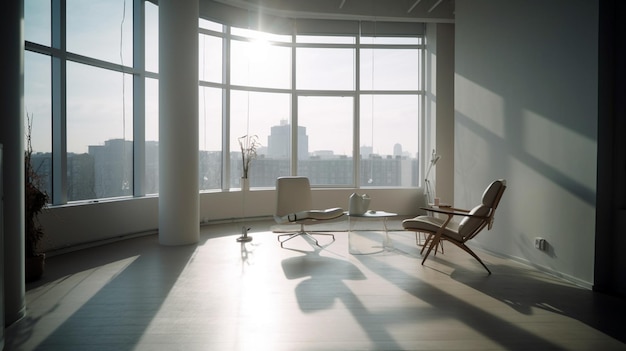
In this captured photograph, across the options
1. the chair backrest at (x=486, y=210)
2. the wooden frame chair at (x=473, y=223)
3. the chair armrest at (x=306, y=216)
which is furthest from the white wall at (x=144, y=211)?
the chair backrest at (x=486, y=210)

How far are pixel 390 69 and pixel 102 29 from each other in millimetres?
5575

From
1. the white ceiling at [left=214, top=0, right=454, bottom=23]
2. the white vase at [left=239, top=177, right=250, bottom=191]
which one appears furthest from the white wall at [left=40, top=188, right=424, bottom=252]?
the white ceiling at [left=214, top=0, right=454, bottom=23]

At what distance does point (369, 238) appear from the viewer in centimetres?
629

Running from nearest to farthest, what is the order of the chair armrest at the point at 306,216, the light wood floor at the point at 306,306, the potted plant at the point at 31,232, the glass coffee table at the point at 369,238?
the light wood floor at the point at 306,306, the potted plant at the point at 31,232, the glass coffee table at the point at 369,238, the chair armrest at the point at 306,216

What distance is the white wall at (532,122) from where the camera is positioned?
3725mm

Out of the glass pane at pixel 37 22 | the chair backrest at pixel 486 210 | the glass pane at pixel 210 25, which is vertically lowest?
the chair backrest at pixel 486 210

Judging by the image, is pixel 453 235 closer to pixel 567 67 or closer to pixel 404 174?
pixel 567 67

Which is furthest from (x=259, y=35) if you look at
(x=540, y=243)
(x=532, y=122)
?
(x=540, y=243)

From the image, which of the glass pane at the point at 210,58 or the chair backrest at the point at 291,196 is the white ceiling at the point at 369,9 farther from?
the chair backrest at the point at 291,196

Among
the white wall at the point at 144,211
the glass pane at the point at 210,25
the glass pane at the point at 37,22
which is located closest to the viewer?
the glass pane at the point at 37,22

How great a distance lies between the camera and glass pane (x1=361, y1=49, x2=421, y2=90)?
28.2 ft

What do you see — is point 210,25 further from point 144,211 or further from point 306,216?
point 306,216

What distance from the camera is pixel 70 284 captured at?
3.81 m

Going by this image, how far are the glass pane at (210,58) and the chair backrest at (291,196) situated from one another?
271cm
